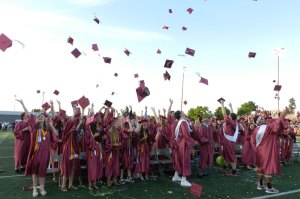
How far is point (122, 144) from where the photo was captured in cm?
→ 861

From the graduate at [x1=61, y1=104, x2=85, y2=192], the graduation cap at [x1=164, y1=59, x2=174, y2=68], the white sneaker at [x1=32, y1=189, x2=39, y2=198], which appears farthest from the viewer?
the graduation cap at [x1=164, y1=59, x2=174, y2=68]

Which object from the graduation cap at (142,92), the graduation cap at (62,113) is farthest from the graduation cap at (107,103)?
the graduation cap at (62,113)

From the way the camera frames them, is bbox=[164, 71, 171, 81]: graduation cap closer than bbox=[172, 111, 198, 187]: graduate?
No

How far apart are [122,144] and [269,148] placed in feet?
12.0

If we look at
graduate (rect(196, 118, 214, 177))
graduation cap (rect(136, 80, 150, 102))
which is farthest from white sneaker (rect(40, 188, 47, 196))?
graduate (rect(196, 118, 214, 177))

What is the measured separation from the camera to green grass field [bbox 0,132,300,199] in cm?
711

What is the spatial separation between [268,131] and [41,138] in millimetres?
5160

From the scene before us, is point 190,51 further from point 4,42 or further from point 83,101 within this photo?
point 4,42

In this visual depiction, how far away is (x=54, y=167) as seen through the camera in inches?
339

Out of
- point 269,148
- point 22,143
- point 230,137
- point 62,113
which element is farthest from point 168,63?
point 22,143

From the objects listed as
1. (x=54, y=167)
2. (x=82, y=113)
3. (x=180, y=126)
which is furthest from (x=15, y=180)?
(x=180, y=126)

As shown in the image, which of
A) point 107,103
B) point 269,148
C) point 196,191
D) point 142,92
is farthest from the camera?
point 142,92

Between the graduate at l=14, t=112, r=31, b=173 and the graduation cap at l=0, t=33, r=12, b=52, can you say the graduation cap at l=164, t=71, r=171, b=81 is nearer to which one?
the graduate at l=14, t=112, r=31, b=173

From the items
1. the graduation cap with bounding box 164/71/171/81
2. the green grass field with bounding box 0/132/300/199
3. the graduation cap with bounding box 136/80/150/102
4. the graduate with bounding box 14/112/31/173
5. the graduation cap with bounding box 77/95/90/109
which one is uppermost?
the graduation cap with bounding box 164/71/171/81
